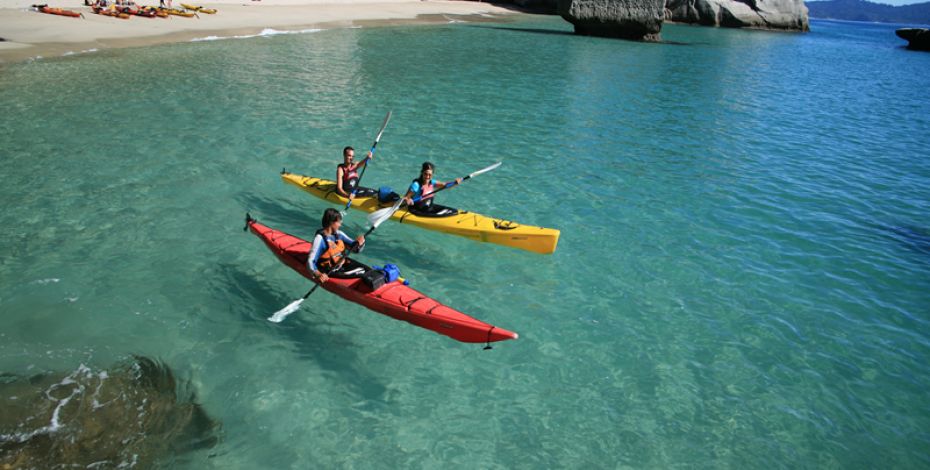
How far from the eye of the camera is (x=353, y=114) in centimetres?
2023

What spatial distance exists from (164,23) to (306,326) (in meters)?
35.4

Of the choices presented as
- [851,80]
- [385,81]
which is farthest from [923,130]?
[385,81]

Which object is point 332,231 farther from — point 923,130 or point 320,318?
point 923,130

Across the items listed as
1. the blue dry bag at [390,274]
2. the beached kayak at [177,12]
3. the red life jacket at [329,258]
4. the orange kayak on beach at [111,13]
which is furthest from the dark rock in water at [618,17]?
the blue dry bag at [390,274]

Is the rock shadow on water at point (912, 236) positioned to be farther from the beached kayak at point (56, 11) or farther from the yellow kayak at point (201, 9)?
the yellow kayak at point (201, 9)

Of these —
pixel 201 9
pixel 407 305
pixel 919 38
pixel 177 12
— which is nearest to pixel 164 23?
pixel 177 12

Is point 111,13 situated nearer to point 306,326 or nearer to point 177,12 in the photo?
point 177,12

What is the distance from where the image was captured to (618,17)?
46.0m

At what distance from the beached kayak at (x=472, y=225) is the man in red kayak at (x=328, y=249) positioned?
2441 mm

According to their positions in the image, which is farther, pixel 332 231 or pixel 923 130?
pixel 923 130

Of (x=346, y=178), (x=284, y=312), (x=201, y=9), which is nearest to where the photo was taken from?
(x=284, y=312)

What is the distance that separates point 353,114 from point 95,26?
Result: 74.6 ft

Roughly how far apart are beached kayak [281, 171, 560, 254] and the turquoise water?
0.50 m

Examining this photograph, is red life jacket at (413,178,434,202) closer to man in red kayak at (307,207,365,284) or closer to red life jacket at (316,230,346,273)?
man in red kayak at (307,207,365,284)
